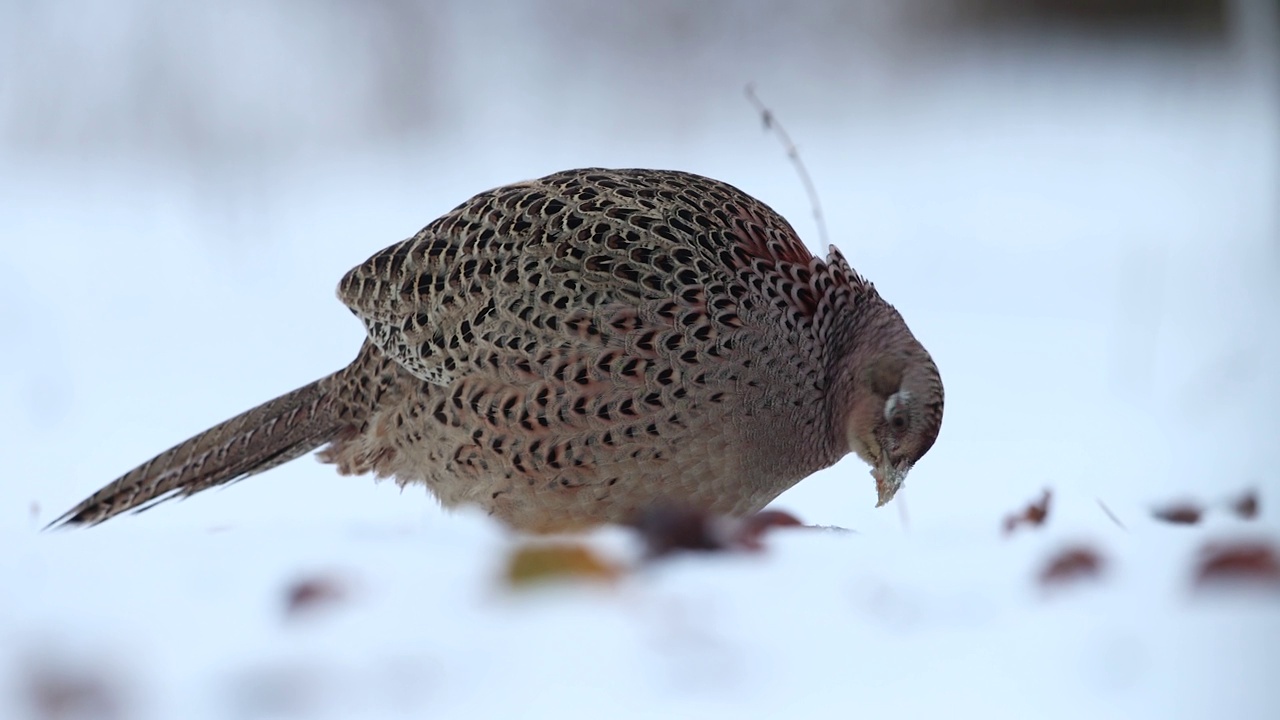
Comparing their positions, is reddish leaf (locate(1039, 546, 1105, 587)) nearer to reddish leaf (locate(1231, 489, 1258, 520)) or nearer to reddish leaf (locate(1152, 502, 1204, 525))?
reddish leaf (locate(1152, 502, 1204, 525))

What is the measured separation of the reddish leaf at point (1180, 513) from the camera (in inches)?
110

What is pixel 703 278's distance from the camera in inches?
122

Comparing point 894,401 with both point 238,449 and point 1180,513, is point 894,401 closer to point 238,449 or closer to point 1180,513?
point 1180,513

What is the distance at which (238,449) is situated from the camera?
3664mm

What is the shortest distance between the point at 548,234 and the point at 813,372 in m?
0.77

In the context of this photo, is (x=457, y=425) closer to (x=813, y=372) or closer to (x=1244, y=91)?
(x=813, y=372)

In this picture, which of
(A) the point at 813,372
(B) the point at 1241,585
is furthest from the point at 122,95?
(B) the point at 1241,585

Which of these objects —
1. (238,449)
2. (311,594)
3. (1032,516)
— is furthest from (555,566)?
(238,449)

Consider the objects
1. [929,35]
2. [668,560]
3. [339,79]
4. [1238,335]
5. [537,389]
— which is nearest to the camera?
[668,560]

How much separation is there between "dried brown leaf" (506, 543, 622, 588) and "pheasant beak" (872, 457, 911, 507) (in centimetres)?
103

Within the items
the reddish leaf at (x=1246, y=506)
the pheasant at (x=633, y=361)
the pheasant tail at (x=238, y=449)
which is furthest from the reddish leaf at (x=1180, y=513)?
the pheasant tail at (x=238, y=449)

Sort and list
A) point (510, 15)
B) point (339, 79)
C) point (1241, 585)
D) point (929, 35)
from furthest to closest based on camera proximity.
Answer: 1. point (929, 35)
2. point (510, 15)
3. point (339, 79)
4. point (1241, 585)

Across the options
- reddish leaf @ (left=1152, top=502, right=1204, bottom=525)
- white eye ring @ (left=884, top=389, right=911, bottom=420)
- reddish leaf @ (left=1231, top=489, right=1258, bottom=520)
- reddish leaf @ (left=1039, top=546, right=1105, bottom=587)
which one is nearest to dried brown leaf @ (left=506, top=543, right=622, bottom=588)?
reddish leaf @ (left=1039, top=546, right=1105, bottom=587)

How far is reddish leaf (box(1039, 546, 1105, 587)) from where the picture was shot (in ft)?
7.10
